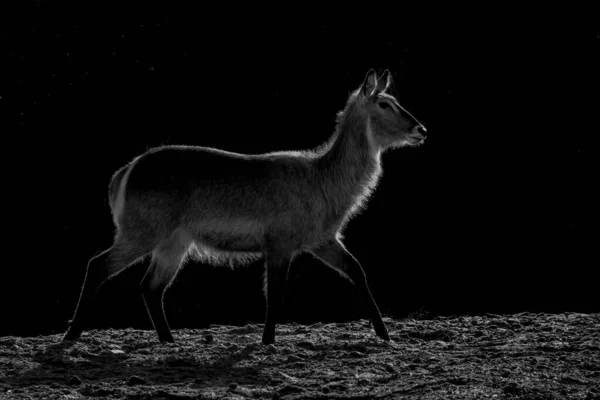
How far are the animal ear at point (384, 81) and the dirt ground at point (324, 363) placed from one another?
2262 mm

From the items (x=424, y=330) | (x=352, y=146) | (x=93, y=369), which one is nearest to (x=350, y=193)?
(x=352, y=146)

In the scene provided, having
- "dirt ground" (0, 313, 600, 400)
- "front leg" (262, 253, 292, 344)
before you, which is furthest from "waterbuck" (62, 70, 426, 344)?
"dirt ground" (0, 313, 600, 400)

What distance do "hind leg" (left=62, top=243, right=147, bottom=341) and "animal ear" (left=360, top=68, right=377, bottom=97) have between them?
249cm

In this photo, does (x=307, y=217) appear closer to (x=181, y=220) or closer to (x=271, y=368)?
(x=181, y=220)

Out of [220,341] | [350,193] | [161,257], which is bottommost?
[220,341]

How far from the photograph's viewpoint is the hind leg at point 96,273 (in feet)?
25.7

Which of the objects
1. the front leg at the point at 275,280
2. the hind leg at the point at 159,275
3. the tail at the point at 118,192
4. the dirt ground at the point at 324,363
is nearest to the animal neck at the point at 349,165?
the front leg at the point at 275,280

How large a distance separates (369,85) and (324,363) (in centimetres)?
285

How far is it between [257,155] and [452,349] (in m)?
2.49

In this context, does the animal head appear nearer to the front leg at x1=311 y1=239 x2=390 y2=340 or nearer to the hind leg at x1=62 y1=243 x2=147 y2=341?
the front leg at x1=311 y1=239 x2=390 y2=340

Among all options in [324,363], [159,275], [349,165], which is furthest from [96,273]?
[349,165]

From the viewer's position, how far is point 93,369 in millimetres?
6715

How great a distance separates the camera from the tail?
806cm

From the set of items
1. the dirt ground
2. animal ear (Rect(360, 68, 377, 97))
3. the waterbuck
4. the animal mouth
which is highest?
animal ear (Rect(360, 68, 377, 97))
